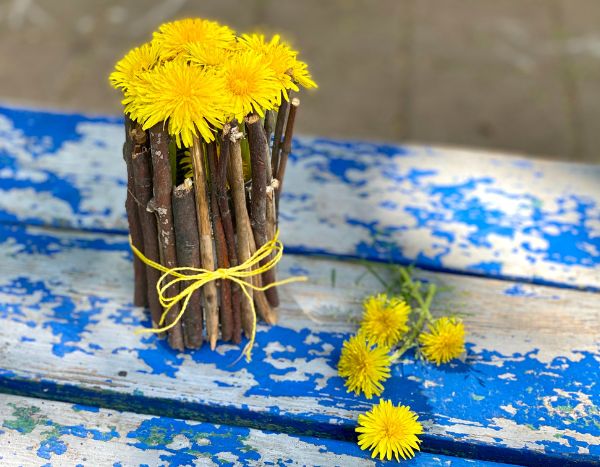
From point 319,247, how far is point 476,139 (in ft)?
4.31

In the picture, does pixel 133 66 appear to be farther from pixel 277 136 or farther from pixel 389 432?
pixel 389 432

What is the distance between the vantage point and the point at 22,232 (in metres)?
1.32

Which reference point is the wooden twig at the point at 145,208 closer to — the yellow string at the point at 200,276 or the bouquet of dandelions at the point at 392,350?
the yellow string at the point at 200,276

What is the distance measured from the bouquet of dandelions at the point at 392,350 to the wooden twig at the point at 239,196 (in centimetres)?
20

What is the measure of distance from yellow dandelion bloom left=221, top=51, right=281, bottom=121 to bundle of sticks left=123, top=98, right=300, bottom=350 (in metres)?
0.03

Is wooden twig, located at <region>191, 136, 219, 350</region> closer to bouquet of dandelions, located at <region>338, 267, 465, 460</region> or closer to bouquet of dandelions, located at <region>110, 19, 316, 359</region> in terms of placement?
bouquet of dandelions, located at <region>110, 19, 316, 359</region>

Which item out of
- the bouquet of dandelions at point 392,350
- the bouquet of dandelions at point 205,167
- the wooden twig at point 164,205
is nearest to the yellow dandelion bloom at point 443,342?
the bouquet of dandelions at point 392,350

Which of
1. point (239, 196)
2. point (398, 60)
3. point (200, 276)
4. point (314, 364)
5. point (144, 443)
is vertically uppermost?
point (398, 60)

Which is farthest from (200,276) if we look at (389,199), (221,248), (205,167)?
(389,199)

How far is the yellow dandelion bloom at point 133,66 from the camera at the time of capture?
2.93 feet

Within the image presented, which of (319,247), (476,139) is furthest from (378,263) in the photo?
(476,139)

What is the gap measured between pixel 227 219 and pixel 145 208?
0.12 meters

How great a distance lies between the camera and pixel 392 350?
1.14 metres

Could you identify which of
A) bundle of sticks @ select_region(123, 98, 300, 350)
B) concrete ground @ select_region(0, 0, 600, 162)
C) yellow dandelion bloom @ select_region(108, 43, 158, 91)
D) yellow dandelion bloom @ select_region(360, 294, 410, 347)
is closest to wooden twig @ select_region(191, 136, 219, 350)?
bundle of sticks @ select_region(123, 98, 300, 350)
